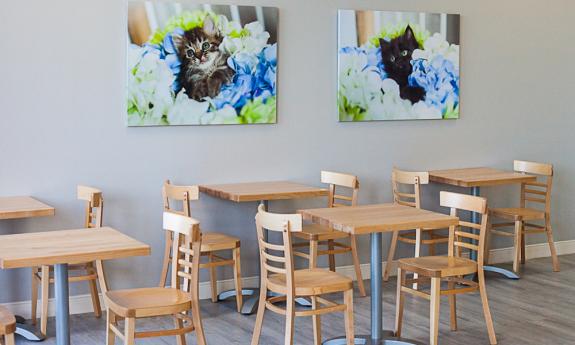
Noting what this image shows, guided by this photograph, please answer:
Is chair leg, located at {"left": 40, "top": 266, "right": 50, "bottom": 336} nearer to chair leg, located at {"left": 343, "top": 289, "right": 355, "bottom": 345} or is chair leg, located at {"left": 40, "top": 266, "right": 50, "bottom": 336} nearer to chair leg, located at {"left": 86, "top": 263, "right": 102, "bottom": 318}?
chair leg, located at {"left": 86, "top": 263, "right": 102, "bottom": 318}

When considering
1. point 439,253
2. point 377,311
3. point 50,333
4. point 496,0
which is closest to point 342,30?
point 496,0

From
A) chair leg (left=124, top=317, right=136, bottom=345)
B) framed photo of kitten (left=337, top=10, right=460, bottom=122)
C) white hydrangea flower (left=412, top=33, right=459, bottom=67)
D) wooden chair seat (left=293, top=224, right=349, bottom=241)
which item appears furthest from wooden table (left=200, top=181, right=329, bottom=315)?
chair leg (left=124, top=317, right=136, bottom=345)

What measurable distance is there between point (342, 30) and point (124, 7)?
1.58 metres

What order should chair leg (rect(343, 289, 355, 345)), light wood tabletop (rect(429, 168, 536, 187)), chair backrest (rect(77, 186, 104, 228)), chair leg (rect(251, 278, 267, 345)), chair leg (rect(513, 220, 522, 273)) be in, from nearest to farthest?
chair leg (rect(343, 289, 355, 345)) < chair leg (rect(251, 278, 267, 345)) < chair backrest (rect(77, 186, 104, 228)) < light wood tabletop (rect(429, 168, 536, 187)) < chair leg (rect(513, 220, 522, 273))

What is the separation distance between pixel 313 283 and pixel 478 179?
7.58 ft

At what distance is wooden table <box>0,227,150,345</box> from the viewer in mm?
3377

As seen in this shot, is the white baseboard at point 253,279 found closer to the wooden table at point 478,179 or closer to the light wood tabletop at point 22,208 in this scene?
the wooden table at point 478,179

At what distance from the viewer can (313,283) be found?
4.11 m

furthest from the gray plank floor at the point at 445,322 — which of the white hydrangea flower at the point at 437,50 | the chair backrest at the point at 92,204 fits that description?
the white hydrangea flower at the point at 437,50

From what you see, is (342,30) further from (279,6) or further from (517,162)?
(517,162)

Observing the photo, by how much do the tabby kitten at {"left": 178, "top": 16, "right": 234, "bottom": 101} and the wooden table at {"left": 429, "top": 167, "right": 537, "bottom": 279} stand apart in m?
1.78

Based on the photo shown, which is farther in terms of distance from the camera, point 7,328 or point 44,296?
point 44,296

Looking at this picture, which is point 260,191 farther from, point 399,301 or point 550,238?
point 550,238

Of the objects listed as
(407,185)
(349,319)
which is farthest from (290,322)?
(407,185)
